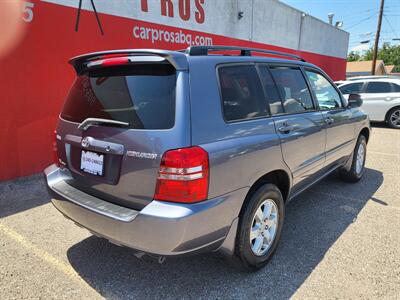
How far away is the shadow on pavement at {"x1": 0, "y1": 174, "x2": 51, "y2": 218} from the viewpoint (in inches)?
161

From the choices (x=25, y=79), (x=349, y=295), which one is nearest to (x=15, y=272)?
(x=349, y=295)

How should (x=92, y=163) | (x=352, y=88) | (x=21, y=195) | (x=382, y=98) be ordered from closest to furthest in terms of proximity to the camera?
(x=92, y=163) < (x=21, y=195) < (x=382, y=98) < (x=352, y=88)

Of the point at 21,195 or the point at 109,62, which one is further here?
the point at 21,195

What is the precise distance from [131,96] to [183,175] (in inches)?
28.2

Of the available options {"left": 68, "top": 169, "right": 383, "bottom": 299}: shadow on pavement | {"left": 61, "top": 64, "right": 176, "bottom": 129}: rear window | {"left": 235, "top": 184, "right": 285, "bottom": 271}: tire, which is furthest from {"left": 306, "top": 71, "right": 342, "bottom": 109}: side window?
{"left": 61, "top": 64, "right": 176, "bottom": 129}: rear window

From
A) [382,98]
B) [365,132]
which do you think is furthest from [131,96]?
[382,98]

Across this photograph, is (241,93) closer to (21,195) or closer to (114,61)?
(114,61)

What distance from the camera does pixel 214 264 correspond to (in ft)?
Result: 9.17

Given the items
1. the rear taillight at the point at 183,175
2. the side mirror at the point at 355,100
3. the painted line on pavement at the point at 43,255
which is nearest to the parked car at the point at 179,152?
the rear taillight at the point at 183,175

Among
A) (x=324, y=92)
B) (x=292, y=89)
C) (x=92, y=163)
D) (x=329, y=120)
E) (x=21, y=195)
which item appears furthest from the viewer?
(x=21, y=195)

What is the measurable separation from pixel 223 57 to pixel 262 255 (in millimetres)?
1700

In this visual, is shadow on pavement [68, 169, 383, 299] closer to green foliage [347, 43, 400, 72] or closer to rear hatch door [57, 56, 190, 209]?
rear hatch door [57, 56, 190, 209]

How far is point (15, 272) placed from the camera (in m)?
2.72

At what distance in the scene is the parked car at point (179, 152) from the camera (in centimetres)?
199
